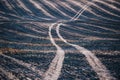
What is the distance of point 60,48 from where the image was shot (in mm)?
8625

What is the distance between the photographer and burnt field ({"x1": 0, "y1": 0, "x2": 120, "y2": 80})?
634cm

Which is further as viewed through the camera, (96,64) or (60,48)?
(60,48)

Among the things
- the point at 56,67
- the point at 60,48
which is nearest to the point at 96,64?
the point at 56,67

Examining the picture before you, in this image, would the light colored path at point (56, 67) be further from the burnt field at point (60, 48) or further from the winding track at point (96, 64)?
the winding track at point (96, 64)

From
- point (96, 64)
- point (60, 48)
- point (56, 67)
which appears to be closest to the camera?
point (56, 67)

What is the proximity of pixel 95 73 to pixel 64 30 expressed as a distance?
601 centimetres

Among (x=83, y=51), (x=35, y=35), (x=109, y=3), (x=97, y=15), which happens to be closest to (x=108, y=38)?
(x=83, y=51)

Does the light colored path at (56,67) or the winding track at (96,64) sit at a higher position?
the winding track at (96,64)

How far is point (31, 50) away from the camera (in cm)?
838

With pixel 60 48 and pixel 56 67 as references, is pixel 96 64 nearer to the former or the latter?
pixel 56 67

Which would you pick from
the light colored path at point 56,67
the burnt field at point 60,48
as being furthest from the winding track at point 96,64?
the light colored path at point 56,67

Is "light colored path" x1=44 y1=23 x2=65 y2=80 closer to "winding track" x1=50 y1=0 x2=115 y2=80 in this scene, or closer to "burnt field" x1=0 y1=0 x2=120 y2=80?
"burnt field" x1=0 y1=0 x2=120 y2=80

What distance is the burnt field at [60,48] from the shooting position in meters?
6.34

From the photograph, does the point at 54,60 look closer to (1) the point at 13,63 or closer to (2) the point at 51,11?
(1) the point at 13,63
